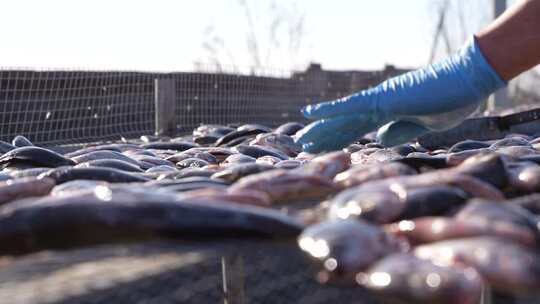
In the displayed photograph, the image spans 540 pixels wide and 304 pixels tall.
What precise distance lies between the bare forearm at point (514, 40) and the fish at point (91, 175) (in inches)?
70.9

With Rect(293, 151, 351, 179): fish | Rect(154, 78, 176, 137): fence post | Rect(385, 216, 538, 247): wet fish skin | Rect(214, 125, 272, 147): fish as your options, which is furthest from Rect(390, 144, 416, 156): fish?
Rect(154, 78, 176, 137): fence post

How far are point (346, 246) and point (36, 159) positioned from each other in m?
2.47

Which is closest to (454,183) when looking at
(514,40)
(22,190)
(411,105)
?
(22,190)

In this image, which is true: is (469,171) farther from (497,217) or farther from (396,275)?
(396,275)

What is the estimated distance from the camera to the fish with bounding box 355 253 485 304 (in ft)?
4.25

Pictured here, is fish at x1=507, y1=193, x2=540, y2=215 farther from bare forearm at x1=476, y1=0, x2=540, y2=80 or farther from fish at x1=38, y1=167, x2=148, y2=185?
bare forearm at x1=476, y1=0, x2=540, y2=80

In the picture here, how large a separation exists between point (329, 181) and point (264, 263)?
1.69 metres

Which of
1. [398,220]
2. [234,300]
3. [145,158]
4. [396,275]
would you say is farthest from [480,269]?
[145,158]

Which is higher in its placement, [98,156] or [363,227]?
[98,156]

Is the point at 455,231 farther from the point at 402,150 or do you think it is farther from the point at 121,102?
the point at 121,102

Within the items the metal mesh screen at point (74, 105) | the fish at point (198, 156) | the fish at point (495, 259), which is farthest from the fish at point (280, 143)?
the fish at point (495, 259)

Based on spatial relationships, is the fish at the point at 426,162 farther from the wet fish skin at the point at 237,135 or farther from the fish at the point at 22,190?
the wet fish skin at the point at 237,135

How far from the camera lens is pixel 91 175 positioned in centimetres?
259

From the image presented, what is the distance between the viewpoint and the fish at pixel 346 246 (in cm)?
141
